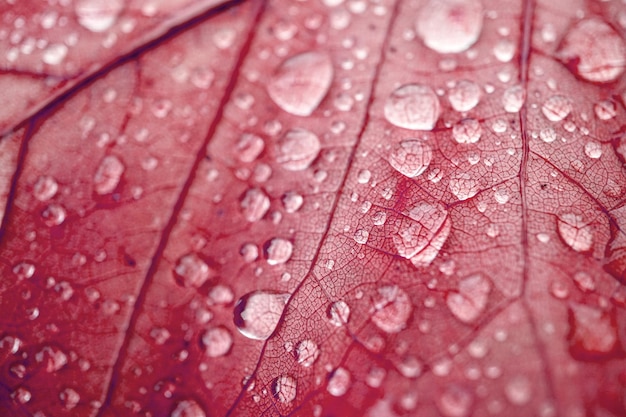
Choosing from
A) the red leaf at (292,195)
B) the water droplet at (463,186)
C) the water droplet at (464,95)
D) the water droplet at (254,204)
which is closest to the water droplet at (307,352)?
the red leaf at (292,195)

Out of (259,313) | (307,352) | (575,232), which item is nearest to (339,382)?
(307,352)

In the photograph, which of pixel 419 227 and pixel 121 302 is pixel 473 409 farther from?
pixel 121 302

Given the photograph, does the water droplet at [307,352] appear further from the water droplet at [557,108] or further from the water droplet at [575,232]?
the water droplet at [557,108]

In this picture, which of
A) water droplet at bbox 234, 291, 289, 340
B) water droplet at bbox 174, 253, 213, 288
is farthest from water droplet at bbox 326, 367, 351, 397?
water droplet at bbox 174, 253, 213, 288

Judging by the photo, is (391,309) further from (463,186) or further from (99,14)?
(99,14)

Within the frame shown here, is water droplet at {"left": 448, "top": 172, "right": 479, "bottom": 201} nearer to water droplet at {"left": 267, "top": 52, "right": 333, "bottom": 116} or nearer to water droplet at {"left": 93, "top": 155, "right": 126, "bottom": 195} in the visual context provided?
water droplet at {"left": 267, "top": 52, "right": 333, "bottom": 116}
